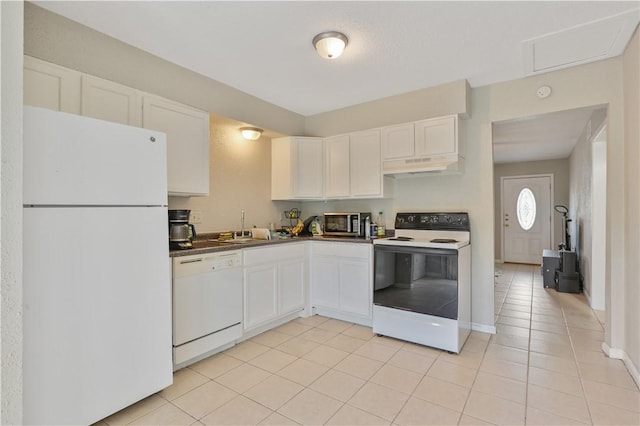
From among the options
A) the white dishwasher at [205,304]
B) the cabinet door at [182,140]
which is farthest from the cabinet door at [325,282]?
the cabinet door at [182,140]

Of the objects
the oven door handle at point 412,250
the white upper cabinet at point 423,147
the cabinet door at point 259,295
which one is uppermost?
the white upper cabinet at point 423,147

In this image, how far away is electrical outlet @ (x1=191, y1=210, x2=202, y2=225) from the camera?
10.3ft

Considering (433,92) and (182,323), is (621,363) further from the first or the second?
(182,323)

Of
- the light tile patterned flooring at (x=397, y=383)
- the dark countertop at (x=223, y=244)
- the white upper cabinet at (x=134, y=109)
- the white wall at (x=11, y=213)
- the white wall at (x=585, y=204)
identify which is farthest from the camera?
the white wall at (x=585, y=204)

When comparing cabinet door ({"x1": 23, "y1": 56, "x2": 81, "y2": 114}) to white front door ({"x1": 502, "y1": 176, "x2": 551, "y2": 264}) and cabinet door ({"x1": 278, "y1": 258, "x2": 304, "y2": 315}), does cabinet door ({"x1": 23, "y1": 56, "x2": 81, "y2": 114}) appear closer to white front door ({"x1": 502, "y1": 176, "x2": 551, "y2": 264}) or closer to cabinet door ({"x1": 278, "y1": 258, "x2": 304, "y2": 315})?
cabinet door ({"x1": 278, "y1": 258, "x2": 304, "y2": 315})

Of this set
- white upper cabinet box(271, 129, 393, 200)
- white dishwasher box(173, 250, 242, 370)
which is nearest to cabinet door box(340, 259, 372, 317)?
white upper cabinet box(271, 129, 393, 200)

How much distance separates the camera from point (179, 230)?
258 centimetres

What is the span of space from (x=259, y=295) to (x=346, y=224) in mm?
1375

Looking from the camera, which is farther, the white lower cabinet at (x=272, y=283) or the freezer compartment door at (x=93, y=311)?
the white lower cabinet at (x=272, y=283)

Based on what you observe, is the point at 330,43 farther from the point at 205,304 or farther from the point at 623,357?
the point at 623,357

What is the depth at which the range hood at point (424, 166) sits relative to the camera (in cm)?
305

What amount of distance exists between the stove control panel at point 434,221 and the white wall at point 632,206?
1182mm

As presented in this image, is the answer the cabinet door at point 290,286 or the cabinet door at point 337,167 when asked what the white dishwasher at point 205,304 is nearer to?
the cabinet door at point 290,286

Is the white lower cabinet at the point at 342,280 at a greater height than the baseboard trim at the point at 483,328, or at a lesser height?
greater
